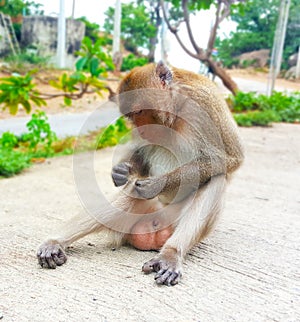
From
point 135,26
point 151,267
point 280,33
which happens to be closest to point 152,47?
point 135,26

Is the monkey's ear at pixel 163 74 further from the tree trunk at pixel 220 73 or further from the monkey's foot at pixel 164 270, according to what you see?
the tree trunk at pixel 220 73

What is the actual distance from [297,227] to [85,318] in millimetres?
2282

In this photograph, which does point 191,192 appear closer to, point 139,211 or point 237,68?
point 139,211

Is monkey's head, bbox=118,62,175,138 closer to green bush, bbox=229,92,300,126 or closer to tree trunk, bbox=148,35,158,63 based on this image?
green bush, bbox=229,92,300,126

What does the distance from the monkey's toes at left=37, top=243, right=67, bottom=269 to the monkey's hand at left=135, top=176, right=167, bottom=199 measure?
2.00 ft

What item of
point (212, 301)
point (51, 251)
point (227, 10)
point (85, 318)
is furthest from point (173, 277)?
point (227, 10)

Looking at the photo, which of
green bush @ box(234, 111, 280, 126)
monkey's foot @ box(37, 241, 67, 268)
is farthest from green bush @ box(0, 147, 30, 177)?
green bush @ box(234, 111, 280, 126)

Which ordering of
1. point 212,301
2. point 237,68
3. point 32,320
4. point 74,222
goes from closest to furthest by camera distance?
point 32,320
point 212,301
point 74,222
point 237,68

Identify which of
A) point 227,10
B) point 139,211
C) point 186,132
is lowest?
point 139,211

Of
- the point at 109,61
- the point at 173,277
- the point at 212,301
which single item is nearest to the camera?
the point at 212,301

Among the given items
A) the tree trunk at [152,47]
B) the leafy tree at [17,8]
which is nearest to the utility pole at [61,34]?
the leafy tree at [17,8]

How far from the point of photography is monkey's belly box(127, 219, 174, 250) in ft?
10.0

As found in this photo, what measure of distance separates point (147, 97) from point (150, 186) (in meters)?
0.56

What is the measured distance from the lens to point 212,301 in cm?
232
